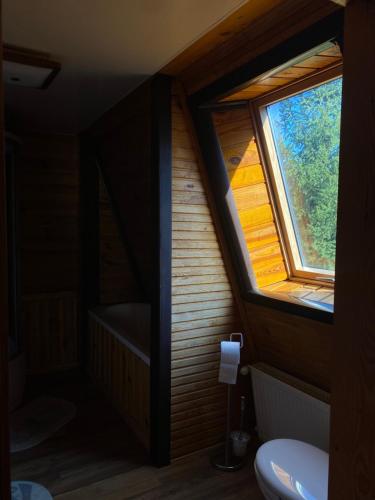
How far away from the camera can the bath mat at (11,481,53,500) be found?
2.13 metres

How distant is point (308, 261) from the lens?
241 centimetres

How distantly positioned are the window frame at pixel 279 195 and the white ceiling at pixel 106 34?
58 cm

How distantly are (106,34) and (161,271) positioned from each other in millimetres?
1230

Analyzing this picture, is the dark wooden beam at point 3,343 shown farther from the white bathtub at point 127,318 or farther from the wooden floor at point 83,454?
the white bathtub at point 127,318

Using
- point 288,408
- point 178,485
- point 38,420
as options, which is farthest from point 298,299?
point 38,420

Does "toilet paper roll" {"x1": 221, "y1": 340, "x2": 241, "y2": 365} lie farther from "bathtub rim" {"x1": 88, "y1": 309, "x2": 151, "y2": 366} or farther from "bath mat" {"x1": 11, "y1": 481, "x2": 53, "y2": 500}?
"bath mat" {"x1": 11, "y1": 481, "x2": 53, "y2": 500}

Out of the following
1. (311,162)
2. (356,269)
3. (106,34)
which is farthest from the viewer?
(311,162)

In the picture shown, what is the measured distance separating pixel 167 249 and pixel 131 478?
1.35 m

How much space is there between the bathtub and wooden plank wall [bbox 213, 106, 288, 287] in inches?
38.1

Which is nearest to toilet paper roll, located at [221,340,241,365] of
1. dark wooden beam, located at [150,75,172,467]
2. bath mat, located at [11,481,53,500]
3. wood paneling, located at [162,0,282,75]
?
dark wooden beam, located at [150,75,172,467]

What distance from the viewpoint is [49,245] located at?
377 centimetres

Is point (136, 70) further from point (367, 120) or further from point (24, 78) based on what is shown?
point (367, 120)

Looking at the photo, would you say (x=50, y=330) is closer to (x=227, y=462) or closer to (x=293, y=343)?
(x=227, y=462)

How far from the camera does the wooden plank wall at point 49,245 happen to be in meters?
3.67
